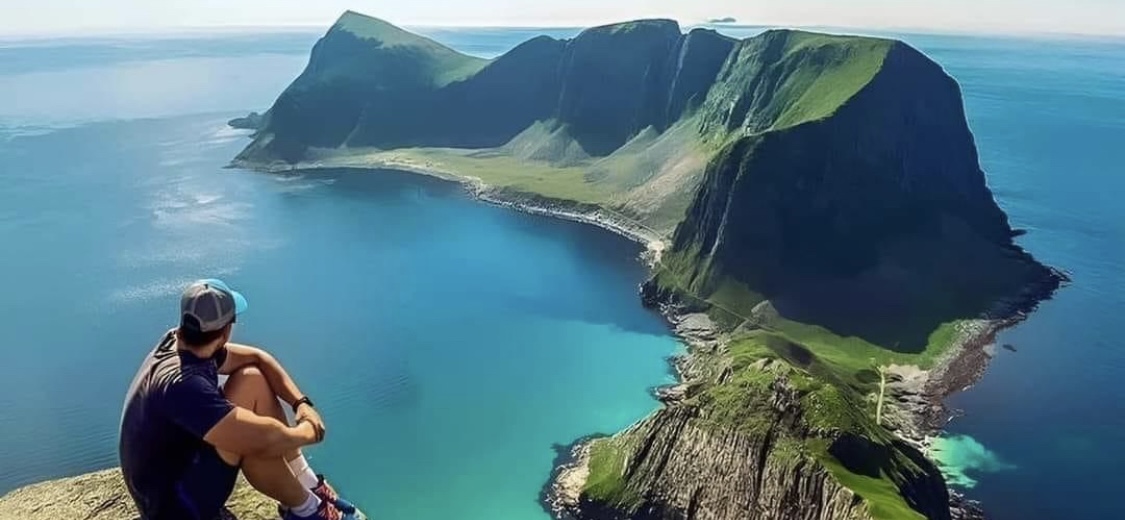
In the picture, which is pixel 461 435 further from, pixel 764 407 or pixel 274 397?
pixel 274 397

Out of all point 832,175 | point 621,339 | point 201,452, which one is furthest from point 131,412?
point 832,175

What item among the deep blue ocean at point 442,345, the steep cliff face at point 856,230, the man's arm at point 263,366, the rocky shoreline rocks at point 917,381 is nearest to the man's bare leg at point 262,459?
the man's arm at point 263,366

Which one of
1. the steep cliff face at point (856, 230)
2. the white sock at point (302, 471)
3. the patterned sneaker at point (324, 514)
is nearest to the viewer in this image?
the white sock at point (302, 471)

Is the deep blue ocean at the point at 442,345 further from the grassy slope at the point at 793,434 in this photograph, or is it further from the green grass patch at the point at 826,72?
the green grass patch at the point at 826,72

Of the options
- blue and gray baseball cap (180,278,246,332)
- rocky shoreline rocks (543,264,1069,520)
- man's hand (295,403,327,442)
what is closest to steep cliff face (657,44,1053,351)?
rocky shoreline rocks (543,264,1069,520)

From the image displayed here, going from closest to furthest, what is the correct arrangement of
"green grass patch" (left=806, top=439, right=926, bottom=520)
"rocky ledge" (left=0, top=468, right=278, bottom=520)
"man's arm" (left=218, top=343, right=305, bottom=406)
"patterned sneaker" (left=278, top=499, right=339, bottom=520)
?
"man's arm" (left=218, top=343, right=305, bottom=406)
"patterned sneaker" (left=278, top=499, right=339, bottom=520)
"rocky ledge" (left=0, top=468, right=278, bottom=520)
"green grass patch" (left=806, top=439, right=926, bottom=520)

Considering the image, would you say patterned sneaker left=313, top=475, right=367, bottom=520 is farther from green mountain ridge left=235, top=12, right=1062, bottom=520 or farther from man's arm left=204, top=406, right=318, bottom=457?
green mountain ridge left=235, top=12, right=1062, bottom=520
